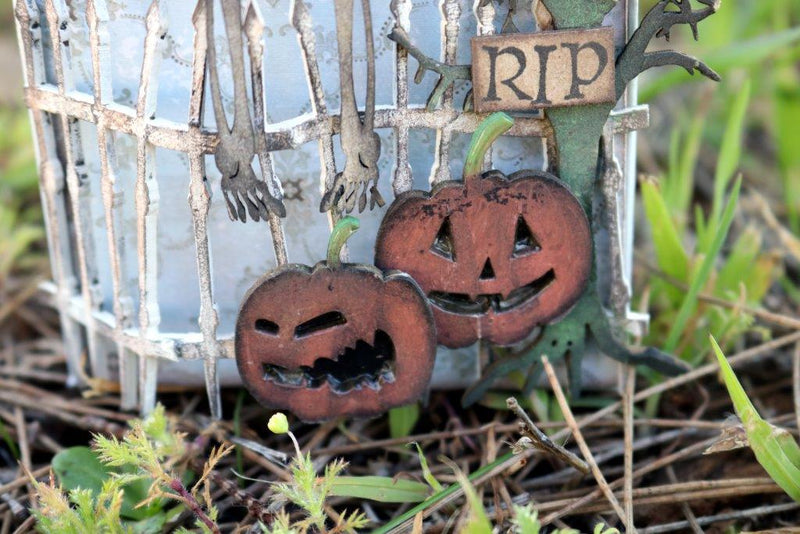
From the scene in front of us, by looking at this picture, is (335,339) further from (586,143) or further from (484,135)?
(586,143)

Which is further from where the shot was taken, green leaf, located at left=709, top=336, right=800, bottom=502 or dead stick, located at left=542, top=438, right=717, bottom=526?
dead stick, located at left=542, top=438, right=717, bottom=526

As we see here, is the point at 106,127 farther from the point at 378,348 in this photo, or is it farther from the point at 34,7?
the point at 378,348

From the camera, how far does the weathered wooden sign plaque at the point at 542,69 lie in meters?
1.21

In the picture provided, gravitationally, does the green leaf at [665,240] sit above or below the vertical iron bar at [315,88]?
below

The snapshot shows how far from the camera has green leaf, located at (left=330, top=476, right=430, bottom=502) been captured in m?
1.25

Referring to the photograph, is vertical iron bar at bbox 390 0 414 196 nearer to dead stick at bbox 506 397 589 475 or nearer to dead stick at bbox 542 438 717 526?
dead stick at bbox 506 397 589 475

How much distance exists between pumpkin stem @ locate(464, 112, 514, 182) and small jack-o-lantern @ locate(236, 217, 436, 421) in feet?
0.64

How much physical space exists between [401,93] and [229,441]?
0.64 m

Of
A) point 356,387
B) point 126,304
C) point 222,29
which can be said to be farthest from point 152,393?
point 222,29

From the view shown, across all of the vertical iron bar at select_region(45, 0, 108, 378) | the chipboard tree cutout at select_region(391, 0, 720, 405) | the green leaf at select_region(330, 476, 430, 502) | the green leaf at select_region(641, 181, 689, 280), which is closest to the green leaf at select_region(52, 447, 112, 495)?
the vertical iron bar at select_region(45, 0, 108, 378)

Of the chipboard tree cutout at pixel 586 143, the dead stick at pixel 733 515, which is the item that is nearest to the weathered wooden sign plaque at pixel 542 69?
the chipboard tree cutout at pixel 586 143

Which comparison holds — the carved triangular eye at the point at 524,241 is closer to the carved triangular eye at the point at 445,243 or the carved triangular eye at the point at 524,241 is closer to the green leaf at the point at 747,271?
the carved triangular eye at the point at 445,243

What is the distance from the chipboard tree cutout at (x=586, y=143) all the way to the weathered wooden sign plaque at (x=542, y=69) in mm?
22

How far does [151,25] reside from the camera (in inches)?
46.3
